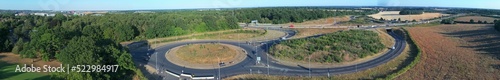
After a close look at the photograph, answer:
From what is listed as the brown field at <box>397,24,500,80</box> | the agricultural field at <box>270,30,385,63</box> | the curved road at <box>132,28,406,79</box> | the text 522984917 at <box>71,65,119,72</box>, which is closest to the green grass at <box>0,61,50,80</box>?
the text 522984917 at <box>71,65,119,72</box>

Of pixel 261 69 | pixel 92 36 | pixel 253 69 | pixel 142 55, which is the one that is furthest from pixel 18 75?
pixel 261 69

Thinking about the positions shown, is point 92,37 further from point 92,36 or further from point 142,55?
point 142,55

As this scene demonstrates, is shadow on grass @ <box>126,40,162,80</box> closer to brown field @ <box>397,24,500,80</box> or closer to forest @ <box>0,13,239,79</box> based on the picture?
forest @ <box>0,13,239,79</box>

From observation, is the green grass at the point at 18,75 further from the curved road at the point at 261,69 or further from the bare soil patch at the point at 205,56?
the bare soil patch at the point at 205,56

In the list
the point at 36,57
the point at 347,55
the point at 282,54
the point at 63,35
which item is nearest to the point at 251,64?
the point at 282,54

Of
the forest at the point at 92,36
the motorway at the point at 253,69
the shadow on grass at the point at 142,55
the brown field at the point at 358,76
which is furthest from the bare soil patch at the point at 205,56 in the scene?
the forest at the point at 92,36
